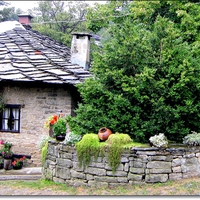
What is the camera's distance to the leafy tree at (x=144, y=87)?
562 centimetres

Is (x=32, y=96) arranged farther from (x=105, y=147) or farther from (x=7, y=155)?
(x=105, y=147)

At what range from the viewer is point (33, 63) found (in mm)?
8828

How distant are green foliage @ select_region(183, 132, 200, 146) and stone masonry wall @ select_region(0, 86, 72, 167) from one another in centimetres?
358

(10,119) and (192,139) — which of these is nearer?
(192,139)

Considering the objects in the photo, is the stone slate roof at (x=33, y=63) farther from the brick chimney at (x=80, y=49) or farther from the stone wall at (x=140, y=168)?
the stone wall at (x=140, y=168)

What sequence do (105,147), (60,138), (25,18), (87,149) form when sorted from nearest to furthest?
1. (105,147)
2. (87,149)
3. (60,138)
4. (25,18)

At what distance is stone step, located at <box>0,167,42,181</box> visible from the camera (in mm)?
6992

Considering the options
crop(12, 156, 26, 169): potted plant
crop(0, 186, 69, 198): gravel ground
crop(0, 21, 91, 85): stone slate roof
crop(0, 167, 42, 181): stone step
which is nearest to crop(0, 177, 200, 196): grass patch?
crop(0, 186, 69, 198): gravel ground

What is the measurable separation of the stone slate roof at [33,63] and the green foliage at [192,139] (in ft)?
10.9

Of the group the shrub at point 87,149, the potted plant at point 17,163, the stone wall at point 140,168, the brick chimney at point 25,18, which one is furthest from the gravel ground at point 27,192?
the brick chimney at point 25,18

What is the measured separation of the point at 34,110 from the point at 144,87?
3.77 meters

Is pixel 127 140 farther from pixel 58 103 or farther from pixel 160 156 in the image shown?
pixel 58 103

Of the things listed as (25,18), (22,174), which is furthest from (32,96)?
(25,18)

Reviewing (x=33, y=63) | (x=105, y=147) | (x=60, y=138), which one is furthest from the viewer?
(x=33, y=63)
